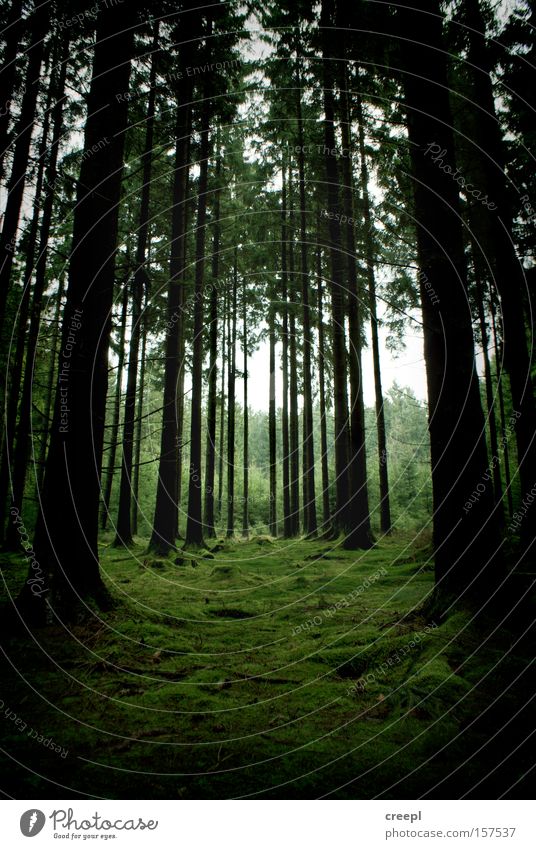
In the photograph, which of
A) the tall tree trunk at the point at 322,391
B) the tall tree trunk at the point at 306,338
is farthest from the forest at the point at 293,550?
the tall tree trunk at the point at 322,391

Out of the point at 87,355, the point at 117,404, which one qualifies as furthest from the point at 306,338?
the point at 87,355

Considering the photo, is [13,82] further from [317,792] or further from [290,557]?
[290,557]

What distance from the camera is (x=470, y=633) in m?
4.01

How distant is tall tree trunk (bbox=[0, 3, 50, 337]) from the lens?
28.0ft

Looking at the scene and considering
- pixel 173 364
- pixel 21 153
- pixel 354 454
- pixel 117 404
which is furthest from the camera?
pixel 117 404

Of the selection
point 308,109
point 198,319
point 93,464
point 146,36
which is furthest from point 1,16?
point 308,109

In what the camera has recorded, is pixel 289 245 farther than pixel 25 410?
Yes

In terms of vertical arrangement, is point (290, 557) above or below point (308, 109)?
below

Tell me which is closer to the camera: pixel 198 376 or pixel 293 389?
pixel 198 376

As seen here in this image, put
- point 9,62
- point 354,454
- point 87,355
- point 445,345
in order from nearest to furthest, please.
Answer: point 445,345
point 87,355
point 9,62
point 354,454

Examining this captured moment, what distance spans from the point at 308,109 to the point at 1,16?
11.2 m

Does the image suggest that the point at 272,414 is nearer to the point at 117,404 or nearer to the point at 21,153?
the point at 117,404

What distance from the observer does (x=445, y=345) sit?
5145 millimetres

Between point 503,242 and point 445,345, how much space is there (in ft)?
16.3
